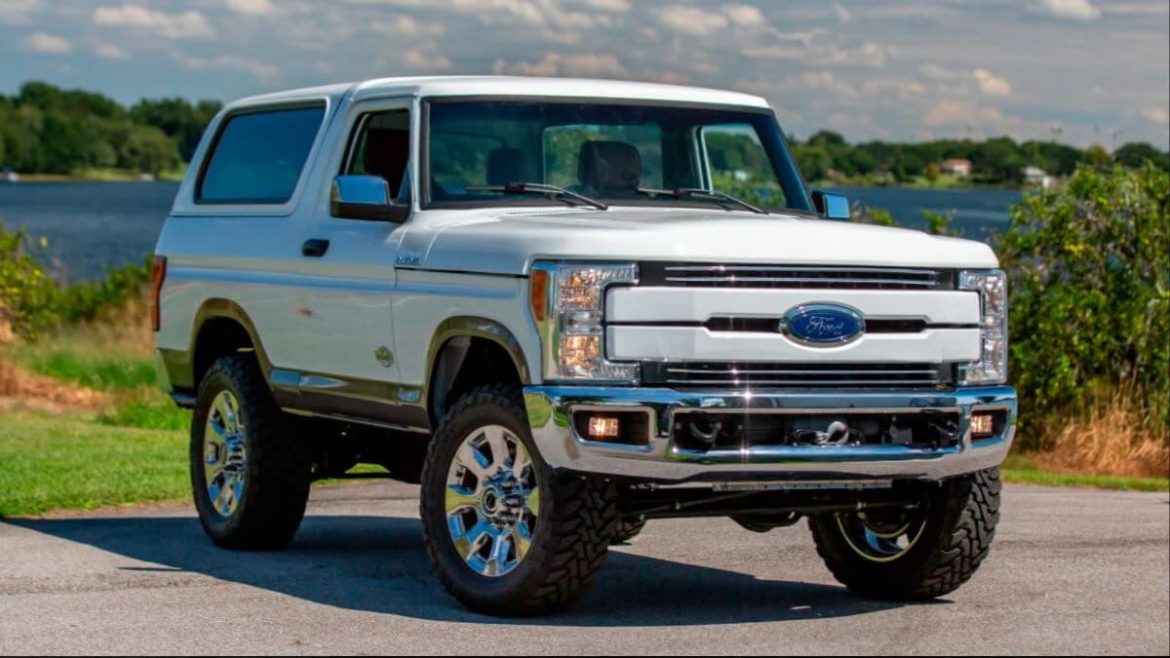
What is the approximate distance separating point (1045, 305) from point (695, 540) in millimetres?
9283

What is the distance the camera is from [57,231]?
8950cm

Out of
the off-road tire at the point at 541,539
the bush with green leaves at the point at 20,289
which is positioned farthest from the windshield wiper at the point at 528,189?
the bush with green leaves at the point at 20,289

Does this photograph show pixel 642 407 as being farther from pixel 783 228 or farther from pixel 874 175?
pixel 874 175

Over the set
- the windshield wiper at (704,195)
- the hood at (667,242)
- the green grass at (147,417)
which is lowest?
the green grass at (147,417)

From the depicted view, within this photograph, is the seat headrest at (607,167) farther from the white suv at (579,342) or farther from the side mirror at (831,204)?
the side mirror at (831,204)

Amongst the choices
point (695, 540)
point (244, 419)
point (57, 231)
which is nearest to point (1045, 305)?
point (695, 540)

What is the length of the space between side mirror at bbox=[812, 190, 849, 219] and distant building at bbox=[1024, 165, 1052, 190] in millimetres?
10201

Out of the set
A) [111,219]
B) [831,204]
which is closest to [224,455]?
[831,204]

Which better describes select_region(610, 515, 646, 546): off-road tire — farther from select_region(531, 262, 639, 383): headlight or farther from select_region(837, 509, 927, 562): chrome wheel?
select_region(837, 509, 927, 562): chrome wheel

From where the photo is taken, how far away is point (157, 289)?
11.5 metres

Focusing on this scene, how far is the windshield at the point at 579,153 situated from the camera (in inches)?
369

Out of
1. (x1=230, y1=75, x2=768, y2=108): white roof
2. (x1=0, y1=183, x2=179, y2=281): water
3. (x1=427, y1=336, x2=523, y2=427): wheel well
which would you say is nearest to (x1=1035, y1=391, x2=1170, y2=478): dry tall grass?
(x1=230, y1=75, x2=768, y2=108): white roof

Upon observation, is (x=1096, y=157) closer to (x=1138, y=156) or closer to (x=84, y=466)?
(x=1138, y=156)

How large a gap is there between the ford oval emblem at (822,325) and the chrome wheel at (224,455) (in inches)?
139
